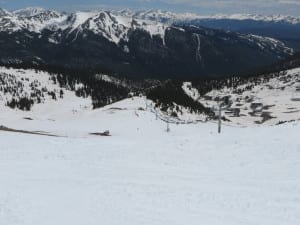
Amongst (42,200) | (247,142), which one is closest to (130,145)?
(247,142)

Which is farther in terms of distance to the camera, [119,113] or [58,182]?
[119,113]

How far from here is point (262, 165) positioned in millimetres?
32062

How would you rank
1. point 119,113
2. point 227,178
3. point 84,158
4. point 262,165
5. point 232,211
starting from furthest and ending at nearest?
point 119,113 → point 84,158 → point 262,165 → point 227,178 → point 232,211

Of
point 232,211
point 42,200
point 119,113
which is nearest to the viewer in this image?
point 232,211

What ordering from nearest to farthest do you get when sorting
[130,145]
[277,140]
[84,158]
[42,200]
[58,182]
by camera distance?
1. [42,200]
2. [58,182]
3. [84,158]
4. [277,140]
5. [130,145]

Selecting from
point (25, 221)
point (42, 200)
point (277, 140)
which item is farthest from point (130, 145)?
point (25, 221)

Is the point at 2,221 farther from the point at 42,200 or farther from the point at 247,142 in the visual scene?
the point at 247,142

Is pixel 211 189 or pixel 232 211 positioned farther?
pixel 211 189

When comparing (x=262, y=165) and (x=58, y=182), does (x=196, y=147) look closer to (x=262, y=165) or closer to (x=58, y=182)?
(x=262, y=165)

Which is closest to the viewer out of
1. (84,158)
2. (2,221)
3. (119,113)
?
(2,221)

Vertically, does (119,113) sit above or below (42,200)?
below

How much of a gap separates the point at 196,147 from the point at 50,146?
1418cm

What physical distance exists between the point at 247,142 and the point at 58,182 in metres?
21.4

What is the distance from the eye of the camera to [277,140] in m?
40.6
